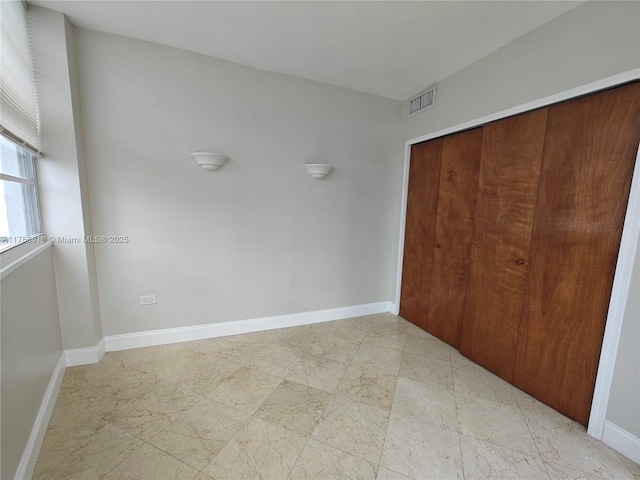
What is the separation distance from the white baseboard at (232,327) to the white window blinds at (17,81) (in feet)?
5.47

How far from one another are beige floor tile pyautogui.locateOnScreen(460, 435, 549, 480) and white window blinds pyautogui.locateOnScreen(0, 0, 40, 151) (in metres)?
3.03

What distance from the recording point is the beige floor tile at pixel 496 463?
1384mm

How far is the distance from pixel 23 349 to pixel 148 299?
3.42ft

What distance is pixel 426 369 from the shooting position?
228cm

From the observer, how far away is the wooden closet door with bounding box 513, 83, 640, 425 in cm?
154

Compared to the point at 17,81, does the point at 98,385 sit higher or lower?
lower

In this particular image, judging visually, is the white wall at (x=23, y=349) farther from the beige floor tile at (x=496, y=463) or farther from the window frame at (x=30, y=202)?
the beige floor tile at (x=496, y=463)

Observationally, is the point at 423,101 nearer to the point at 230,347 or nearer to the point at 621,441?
the point at 621,441

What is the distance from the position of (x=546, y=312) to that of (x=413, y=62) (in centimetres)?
226

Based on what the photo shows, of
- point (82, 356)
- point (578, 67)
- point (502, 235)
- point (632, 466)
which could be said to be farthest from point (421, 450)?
point (82, 356)

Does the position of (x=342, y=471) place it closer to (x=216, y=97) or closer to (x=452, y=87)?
(x=216, y=97)

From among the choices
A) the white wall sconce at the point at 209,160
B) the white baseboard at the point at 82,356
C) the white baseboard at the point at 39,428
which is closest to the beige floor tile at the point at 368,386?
the white baseboard at the point at 39,428

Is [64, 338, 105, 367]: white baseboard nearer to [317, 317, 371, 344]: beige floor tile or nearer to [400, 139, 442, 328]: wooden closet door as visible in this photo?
[317, 317, 371, 344]: beige floor tile

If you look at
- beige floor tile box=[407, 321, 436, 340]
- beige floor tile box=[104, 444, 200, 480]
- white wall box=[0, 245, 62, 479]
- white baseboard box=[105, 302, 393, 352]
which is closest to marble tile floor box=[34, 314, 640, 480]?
beige floor tile box=[104, 444, 200, 480]
